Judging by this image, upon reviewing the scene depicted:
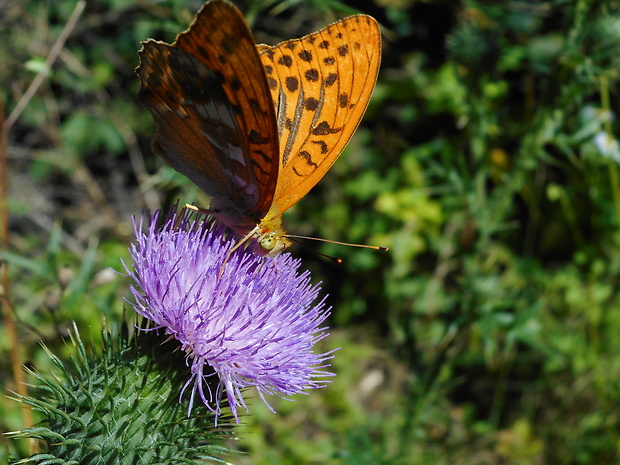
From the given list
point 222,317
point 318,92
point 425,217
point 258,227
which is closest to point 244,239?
point 258,227

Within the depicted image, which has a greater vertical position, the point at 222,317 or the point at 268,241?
the point at 268,241

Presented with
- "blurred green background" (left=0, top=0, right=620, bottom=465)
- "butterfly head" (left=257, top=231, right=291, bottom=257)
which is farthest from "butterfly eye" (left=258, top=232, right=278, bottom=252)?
"blurred green background" (left=0, top=0, right=620, bottom=465)

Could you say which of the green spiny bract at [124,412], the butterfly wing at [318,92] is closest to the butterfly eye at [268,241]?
the butterfly wing at [318,92]

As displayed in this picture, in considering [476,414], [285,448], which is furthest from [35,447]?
[476,414]

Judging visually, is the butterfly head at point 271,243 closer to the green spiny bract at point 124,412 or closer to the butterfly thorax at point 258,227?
the butterfly thorax at point 258,227

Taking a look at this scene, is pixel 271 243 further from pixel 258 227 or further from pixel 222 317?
pixel 222 317

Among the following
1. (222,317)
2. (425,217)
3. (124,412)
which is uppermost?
(222,317)
